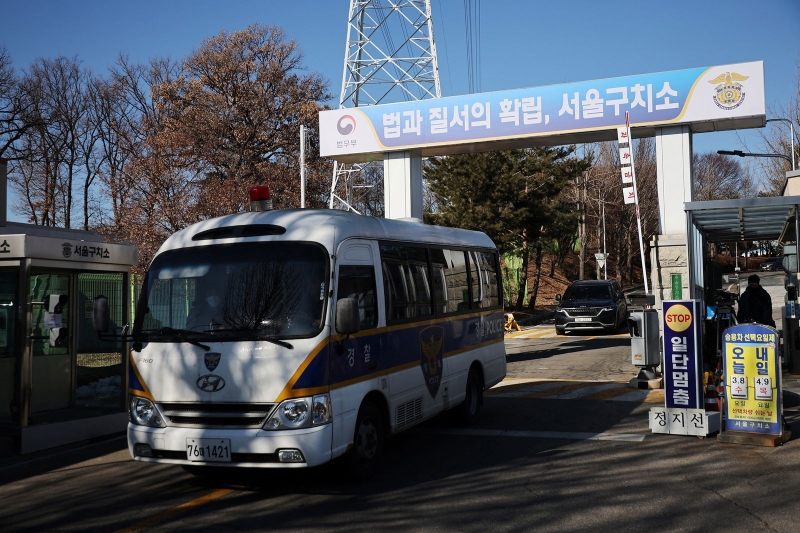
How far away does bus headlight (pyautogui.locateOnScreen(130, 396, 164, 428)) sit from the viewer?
23.5 ft

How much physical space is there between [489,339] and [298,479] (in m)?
4.67

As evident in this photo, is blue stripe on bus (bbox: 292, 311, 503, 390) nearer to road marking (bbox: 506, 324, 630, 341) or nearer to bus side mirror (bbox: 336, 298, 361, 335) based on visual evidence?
bus side mirror (bbox: 336, 298, 361, 335)

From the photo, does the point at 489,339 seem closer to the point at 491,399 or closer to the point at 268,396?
the point at 491,399

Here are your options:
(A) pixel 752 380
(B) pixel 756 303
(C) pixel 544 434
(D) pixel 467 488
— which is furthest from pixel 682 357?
(B) pixel 756 303

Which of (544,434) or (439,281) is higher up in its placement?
(439,281)

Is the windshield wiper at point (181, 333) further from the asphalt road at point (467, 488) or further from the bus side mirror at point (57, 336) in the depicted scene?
the bus side mirror at point (57, 336)

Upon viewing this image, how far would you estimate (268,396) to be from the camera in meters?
6.76

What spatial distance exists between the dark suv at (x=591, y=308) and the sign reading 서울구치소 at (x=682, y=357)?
54.2ft

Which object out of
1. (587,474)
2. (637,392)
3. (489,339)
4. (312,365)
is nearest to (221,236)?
(312,365)

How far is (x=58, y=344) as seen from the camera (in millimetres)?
10797

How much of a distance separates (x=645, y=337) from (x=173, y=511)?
9.09 meters

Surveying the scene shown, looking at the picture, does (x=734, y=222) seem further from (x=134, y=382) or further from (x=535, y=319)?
(x=535, y=319)

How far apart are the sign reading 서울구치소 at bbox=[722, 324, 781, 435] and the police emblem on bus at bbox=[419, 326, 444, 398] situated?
3305mm

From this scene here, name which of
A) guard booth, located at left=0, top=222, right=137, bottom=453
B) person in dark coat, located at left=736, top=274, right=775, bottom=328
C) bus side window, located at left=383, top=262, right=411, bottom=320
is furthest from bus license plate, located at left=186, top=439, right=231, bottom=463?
person in dark coat, located at left=736, top=274, right=775, bottom=328
